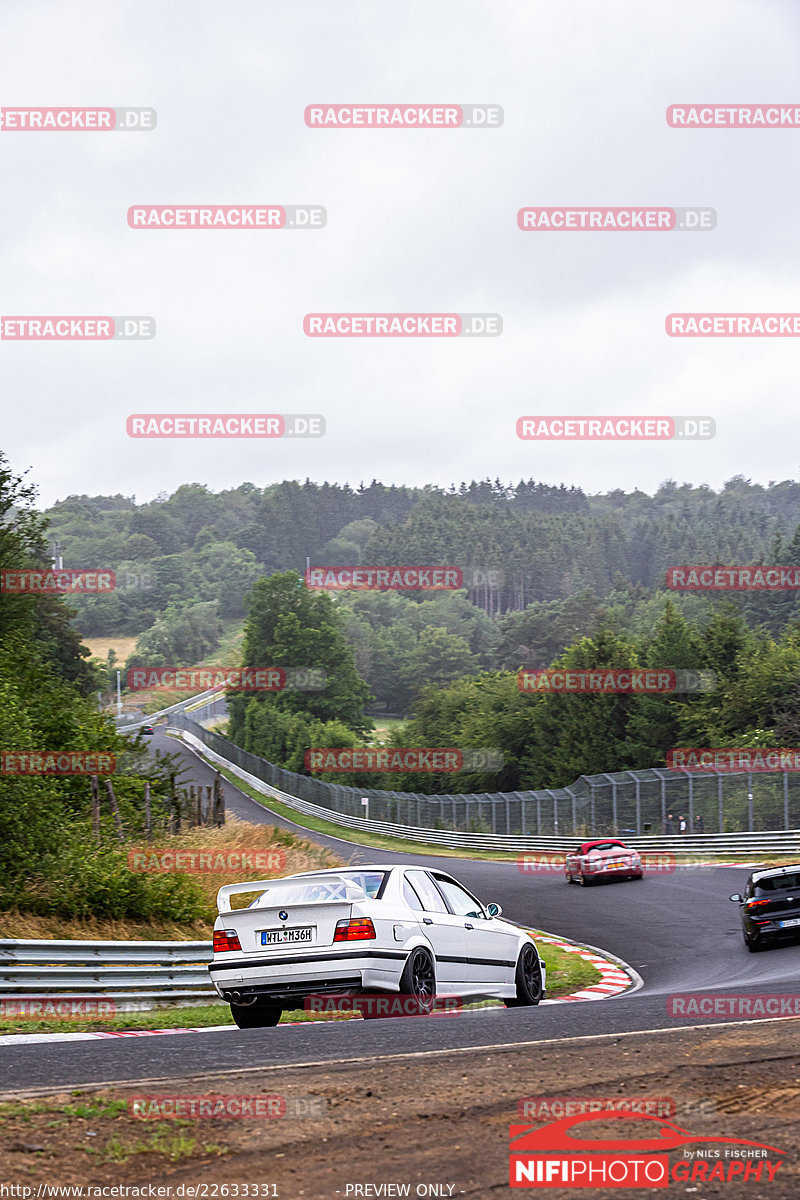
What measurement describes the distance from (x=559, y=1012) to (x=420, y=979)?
1280 mm

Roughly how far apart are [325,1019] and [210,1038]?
377 centimetres

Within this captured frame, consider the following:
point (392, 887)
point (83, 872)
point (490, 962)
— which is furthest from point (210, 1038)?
point (83, 872)

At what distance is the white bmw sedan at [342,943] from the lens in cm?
1028

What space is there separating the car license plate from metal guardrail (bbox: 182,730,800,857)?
26.7 m

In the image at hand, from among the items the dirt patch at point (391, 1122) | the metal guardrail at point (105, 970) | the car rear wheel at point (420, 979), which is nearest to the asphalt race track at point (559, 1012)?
the car rear wheel at point (420, 979)

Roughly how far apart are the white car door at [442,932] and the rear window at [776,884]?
27.6ft

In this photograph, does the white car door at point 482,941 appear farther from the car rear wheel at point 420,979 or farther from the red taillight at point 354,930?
the red taillight at point 354,930

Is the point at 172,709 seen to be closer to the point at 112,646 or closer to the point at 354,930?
the point at 112,646

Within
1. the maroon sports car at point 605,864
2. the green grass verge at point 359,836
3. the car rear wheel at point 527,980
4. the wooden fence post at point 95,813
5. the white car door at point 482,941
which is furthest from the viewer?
the green grass verge at point 359,836

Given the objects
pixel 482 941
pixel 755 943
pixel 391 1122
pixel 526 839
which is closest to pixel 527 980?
pixel 482 941

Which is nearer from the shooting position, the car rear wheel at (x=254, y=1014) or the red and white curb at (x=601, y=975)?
the car rear wheel at (x=254, y=1014)

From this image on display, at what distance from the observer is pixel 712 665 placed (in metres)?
65.9

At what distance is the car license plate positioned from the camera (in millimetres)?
10414

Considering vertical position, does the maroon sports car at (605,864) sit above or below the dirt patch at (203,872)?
below
